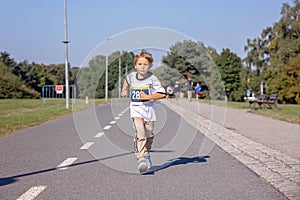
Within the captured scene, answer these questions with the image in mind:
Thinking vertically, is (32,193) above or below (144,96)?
below


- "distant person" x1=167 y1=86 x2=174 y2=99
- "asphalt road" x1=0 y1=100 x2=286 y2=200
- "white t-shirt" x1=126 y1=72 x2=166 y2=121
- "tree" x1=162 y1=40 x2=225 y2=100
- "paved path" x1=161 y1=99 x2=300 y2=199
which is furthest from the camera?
"tree" x1=162 y1=40 x2=225 y2=100

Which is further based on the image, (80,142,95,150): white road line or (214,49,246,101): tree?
(214,49,246,101): tree

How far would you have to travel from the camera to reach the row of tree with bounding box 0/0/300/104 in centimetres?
1168

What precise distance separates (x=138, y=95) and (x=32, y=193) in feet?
7.56

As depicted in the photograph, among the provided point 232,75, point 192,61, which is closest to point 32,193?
point 192,61

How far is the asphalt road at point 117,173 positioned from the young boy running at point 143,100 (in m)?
0.39

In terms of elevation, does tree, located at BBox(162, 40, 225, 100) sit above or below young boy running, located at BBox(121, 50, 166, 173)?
above

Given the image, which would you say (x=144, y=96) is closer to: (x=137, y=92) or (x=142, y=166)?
(x=137, y=92)

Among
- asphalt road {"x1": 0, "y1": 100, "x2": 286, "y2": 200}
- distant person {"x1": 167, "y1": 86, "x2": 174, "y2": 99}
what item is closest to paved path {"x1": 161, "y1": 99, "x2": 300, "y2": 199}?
asphalt road {"x1": 0, "y1": 100, "x2": 286, "y2": 200}

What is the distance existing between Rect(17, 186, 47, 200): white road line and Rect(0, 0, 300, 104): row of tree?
166 inches

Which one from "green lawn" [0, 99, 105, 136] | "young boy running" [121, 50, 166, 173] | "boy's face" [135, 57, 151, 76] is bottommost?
"green lawn" [0, 99, 105, 136]

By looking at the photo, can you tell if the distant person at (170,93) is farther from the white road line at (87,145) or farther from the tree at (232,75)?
the tree at (232,75)

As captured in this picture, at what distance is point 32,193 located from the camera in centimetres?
619

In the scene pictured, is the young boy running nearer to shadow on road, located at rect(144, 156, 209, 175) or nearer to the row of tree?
shadow on road, located at rect(144, 156, 209, 175)
